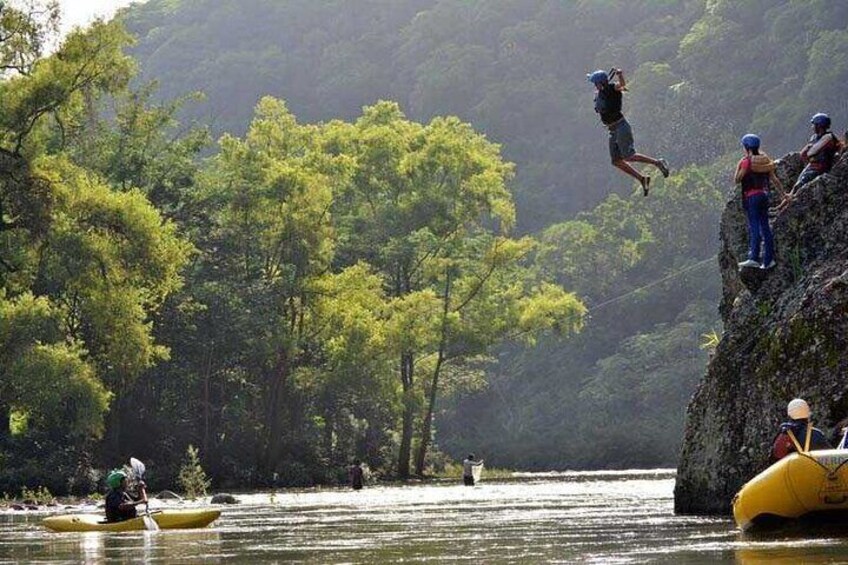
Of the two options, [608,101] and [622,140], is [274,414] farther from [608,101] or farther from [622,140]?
[608,101]

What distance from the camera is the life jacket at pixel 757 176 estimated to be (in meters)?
25.8

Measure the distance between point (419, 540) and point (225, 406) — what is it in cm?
4947

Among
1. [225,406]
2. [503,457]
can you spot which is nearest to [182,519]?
[225,406]

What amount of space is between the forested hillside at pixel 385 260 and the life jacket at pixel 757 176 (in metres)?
32.5

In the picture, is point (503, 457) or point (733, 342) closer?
point (733, 342)

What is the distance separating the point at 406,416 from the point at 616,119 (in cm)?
5612

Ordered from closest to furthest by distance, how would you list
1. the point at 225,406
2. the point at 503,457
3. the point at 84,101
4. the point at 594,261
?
the point at 84,101 → the point at 225,406 → the point at 503,457 → the point at 594,261

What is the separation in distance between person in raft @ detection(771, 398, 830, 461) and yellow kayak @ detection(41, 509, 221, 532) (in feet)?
41.8

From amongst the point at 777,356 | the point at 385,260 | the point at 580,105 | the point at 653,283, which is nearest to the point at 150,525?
the point at 777,356

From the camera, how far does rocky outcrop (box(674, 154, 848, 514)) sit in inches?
957

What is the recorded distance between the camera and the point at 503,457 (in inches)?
4122

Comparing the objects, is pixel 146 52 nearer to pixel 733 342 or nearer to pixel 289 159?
pixel 289 159

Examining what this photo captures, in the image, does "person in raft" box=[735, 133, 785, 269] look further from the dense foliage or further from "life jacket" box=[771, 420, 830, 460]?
the dense foliage

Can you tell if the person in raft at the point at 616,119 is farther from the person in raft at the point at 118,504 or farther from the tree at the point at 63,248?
the tree at the point at 63,248
